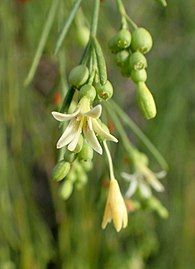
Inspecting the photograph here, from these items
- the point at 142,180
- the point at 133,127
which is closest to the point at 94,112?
the point at 133,127

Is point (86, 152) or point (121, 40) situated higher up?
point (121, 40)

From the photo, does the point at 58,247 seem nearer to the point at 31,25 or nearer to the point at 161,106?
the point at 161,106

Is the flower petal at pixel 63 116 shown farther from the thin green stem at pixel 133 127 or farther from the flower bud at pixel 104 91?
the thin green stem at pixel 133 127

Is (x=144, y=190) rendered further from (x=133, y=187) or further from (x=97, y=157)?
(x=97, y=157)

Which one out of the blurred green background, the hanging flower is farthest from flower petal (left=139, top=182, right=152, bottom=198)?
the blurred green background

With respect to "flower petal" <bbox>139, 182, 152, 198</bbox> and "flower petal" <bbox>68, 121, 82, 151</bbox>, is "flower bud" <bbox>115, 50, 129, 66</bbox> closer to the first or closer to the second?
"flower petal" <bbox>68, 121, 82, 151</bbox>

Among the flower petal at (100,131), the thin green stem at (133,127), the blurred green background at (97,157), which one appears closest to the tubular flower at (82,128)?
the flower petal at (100,131)
